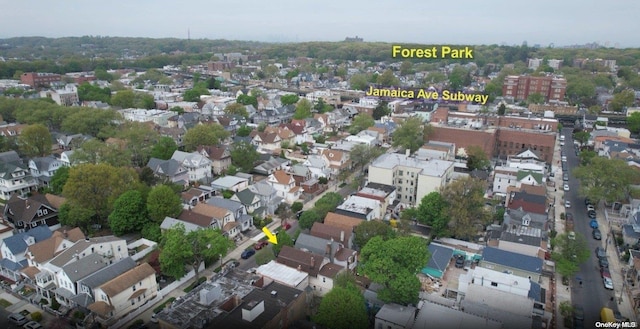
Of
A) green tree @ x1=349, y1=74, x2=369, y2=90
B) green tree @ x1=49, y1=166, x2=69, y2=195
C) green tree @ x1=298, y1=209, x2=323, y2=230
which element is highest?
green tree @ x1=349, y1=74, x2=369, y2=90

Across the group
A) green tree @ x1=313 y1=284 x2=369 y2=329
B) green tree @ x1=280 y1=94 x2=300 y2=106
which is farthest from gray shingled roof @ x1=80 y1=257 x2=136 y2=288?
green tree @ x1=280 y1=94 x2=300 y2=106

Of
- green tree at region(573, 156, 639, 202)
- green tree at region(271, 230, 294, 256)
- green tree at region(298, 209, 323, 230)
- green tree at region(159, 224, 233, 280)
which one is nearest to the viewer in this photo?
green tree at region(159, 224, 233, 280)

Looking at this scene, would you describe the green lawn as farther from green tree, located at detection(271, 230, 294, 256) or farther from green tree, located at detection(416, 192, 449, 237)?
green tree, located at detection(416, 192, 449, 237)

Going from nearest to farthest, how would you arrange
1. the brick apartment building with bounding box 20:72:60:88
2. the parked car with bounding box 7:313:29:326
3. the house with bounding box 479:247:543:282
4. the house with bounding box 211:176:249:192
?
the parked car with bounding box 7:313:29:326, the house with bounding box 479:247:543:282, the house with bounding box 211:176:249:192, the brick apartment building with bounding box 20:72:60:88

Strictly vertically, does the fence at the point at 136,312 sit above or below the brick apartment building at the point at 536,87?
below

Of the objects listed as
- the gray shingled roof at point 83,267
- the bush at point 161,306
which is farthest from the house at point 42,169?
the bush at point 161,306

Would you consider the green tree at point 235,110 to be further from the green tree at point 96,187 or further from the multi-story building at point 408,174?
the green tree at point 96,187

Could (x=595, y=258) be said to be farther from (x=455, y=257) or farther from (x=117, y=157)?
(x=117, y=157)
